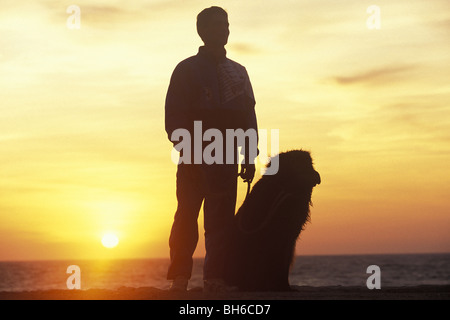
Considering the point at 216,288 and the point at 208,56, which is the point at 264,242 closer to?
the point at 216,288

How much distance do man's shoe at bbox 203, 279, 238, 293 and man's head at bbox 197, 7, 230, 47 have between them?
2.36 m

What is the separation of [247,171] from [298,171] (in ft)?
1.77

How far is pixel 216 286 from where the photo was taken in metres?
7.55

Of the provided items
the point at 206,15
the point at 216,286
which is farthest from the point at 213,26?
the point at 216,286

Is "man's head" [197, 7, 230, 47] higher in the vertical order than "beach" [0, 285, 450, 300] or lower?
higher

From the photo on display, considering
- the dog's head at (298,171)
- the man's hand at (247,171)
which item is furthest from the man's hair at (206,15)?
the dog's head at (298,171)

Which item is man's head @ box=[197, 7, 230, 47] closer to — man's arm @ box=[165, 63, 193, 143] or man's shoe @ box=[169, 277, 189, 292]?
man's arm @ box=[165, 63, 193, 143]

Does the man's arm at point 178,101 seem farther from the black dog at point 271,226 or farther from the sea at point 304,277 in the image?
the sea at point 304,277

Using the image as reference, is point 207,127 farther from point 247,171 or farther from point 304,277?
point 304,277

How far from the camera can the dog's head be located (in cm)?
792

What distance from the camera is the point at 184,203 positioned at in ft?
25.1

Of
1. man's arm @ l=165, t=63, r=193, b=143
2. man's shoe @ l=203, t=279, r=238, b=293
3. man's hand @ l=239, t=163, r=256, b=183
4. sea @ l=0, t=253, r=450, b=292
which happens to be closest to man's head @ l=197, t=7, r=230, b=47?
man's arm @ l=165, t=63, r=193, b=143
